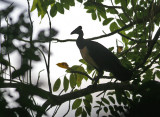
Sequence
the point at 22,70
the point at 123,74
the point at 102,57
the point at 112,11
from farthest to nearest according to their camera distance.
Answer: the point at 102,57
the point at 123,74
the point at 112,11
the point at 22,70

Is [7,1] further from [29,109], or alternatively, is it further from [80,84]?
[80,84]

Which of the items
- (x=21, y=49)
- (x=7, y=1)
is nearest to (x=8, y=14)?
(x=7, y=1)

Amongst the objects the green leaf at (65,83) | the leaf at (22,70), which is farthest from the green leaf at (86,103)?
the leaf at (22,70)

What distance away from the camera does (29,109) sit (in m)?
0.94

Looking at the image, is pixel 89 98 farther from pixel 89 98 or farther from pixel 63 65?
pixel 63 65

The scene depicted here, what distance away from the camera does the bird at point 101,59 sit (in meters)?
3.23

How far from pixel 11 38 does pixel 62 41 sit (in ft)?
5.33

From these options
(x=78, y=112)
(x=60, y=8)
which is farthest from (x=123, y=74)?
(x=60, y=8)

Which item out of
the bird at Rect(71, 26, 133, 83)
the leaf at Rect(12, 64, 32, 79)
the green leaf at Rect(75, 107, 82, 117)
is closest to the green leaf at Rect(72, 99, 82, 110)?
the green leaf at Rect(75, 107, 82, 117)

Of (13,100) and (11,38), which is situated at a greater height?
(11,38)

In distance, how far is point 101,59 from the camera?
3959 mm

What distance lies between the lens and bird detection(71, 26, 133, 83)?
3.23m

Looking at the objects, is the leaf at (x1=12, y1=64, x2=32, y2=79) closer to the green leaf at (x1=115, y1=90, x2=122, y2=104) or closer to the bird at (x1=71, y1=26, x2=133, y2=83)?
the green leaf at (x1=115, y1=90, x2=122, y2=104)

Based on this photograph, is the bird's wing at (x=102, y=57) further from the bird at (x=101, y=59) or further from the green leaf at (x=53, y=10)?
the green leaf at (x=53, y=10)
